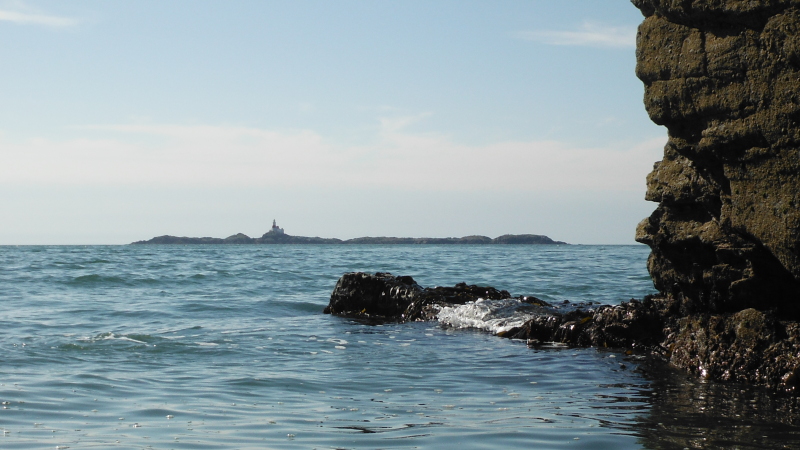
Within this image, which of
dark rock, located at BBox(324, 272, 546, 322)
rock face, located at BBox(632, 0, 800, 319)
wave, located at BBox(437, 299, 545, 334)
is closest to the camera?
rock face, located at BBox(632, 0, 800, 319)

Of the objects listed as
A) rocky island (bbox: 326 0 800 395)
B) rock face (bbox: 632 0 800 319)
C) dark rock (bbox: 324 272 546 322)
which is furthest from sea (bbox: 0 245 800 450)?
rock face (bbox: 632 0 800 319)

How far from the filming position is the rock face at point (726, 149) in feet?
21.9

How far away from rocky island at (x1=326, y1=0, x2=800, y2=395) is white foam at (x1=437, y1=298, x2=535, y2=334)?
9.44 feet

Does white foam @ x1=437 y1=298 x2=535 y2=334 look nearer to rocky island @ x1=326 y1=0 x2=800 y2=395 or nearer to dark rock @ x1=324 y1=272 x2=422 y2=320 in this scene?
dark rock @ x1=324 y1=272 x2=422 y2=320

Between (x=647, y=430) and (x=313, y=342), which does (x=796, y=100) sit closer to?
(x=647, y=430)

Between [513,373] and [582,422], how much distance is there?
2.40 meters

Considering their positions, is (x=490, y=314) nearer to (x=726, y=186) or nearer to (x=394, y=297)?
(x=394, y=297)

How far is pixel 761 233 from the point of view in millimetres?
7016

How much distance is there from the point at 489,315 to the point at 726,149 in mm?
6143

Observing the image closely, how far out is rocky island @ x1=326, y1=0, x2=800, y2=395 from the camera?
22.1 feet

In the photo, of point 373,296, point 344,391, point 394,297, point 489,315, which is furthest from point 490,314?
point 344,391

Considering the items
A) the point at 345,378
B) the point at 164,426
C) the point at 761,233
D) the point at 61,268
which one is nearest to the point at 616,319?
the point at 761,233

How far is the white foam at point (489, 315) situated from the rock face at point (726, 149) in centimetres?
361

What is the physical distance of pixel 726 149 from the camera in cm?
730
